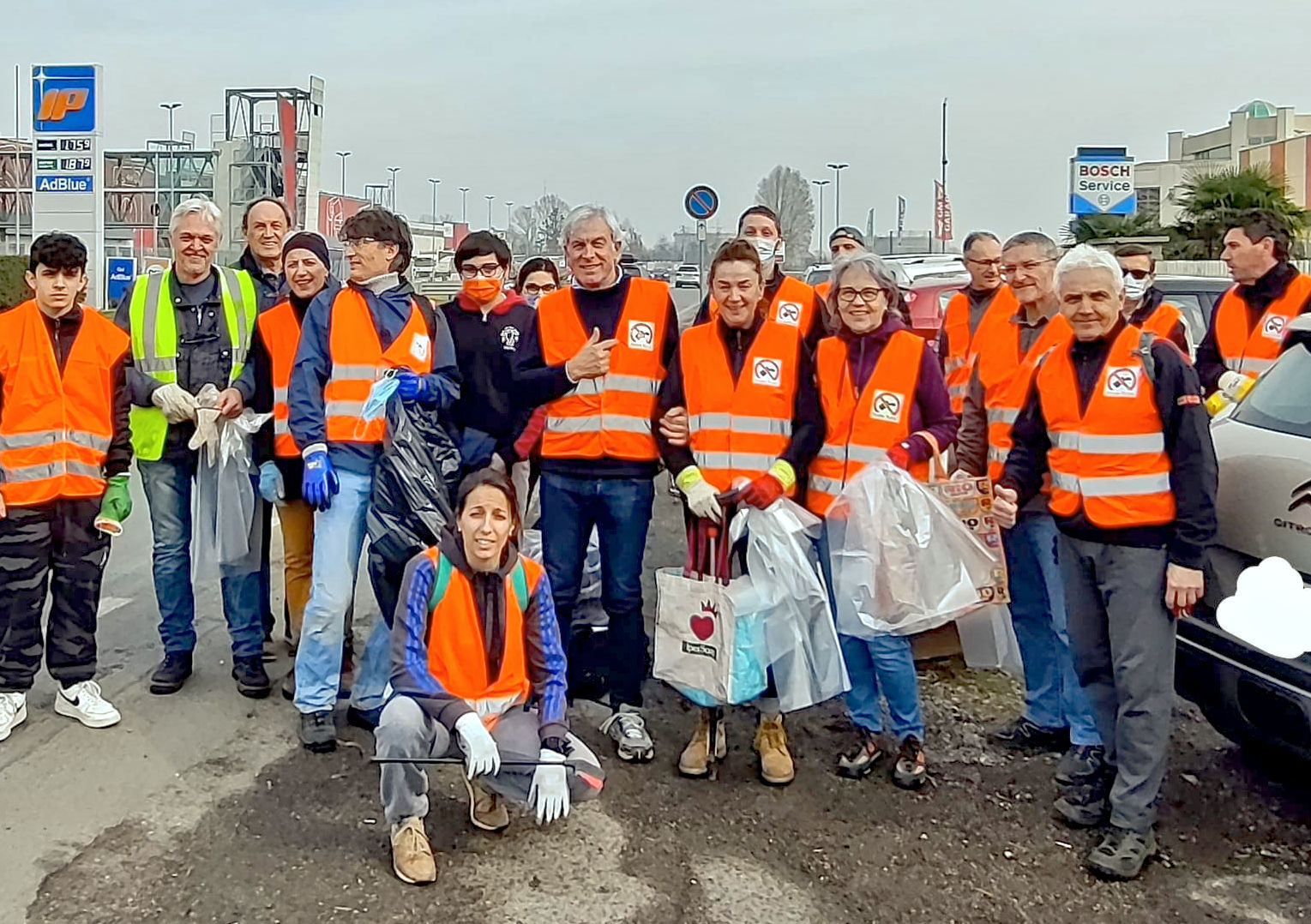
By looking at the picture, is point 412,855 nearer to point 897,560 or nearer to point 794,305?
point 897,560

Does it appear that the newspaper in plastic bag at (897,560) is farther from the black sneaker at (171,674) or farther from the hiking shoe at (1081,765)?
the black sneaker at (171,674)

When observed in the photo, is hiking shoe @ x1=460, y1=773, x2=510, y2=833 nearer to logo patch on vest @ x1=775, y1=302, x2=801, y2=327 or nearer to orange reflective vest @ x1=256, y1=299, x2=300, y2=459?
orange reflective vest @ x1=256, y1=299, x2=300, y2=459

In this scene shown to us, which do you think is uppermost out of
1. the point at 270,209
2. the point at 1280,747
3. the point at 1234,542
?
the point at 270,209

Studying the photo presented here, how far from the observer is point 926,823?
420cm

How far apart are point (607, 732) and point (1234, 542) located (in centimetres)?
235

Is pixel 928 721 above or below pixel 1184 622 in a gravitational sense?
below

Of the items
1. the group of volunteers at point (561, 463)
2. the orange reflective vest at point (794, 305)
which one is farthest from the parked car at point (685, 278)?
the orange reflective vest at point (794, 305)

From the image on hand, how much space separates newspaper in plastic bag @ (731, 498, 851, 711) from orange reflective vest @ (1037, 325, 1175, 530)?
91cm

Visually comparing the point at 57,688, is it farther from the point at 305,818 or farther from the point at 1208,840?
the point at 1208,840

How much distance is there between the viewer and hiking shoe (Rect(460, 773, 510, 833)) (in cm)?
410

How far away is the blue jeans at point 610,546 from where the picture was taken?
4793mm

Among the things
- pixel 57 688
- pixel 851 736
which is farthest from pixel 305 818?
pixel 851 736

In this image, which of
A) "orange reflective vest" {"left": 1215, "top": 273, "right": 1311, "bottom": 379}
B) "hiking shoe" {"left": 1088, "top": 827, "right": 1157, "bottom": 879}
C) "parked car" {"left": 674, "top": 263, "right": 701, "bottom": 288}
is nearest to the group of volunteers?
"hiking shoe" {"left": 1088, "top": 827, "right": 1157, "bottom": 879}

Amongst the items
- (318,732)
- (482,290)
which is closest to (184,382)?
(482,290)
